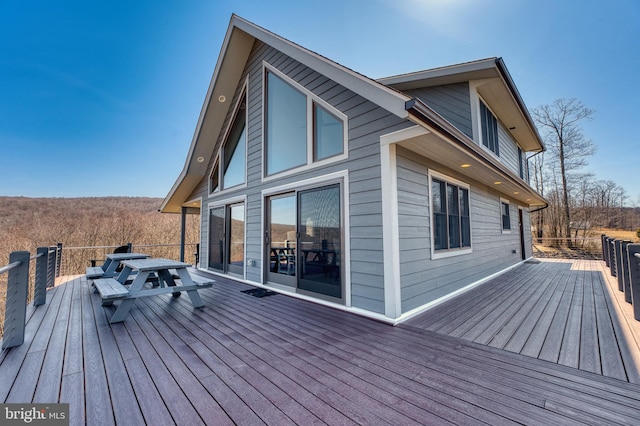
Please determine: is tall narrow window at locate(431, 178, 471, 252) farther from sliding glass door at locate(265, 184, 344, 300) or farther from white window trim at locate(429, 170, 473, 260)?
sliding glass door at locate(265, 184, 344, 300)

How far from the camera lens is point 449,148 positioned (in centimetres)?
351

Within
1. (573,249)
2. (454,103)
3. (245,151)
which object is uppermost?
(454,103)

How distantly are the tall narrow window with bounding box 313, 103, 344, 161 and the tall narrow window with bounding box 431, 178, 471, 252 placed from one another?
170 cm

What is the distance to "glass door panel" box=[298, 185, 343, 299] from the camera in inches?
154

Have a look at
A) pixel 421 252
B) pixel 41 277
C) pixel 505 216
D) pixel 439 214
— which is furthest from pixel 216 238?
pixel 505 216

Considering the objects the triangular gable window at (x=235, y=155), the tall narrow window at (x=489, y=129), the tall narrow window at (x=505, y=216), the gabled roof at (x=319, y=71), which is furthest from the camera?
the tall narrow window at (x=505, y=216)

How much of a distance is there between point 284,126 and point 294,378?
4491 mm

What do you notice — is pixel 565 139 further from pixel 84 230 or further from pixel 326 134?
pixel 84 230

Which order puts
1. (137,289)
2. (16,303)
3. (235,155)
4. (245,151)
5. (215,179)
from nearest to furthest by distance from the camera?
(16,303) < (137,289) < (245,151) < (235,155) < (215,179)

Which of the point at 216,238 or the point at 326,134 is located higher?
the point at 326,134

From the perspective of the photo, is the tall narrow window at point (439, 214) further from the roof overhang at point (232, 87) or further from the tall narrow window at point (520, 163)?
the tall narrow window at point (520, 163)

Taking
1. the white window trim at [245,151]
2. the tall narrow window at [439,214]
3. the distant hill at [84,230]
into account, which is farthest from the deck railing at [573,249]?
the distant hill at [84,230]

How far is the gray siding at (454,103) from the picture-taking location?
18.0 feet

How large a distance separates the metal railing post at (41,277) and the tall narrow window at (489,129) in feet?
→ 28.2
